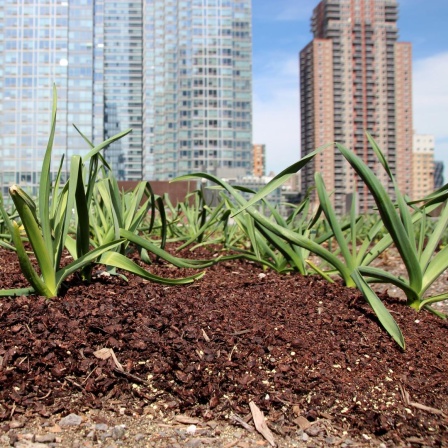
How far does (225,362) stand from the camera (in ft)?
3.82

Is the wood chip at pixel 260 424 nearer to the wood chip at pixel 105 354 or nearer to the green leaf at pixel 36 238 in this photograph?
the wood chip at pixel 105 354

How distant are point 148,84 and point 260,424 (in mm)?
82956

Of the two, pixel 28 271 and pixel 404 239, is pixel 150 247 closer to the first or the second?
pixel 28 271

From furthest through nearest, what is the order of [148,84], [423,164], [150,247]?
[423,164], [148,84], [150,247]

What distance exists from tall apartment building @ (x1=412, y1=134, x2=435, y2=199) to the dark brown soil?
87.6m

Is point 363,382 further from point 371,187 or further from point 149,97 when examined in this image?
point 149,97

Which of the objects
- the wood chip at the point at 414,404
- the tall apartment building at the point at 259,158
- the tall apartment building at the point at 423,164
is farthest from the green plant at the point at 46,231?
the tall apartment building at the point at 259,158

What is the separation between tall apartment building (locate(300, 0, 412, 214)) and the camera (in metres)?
72.1

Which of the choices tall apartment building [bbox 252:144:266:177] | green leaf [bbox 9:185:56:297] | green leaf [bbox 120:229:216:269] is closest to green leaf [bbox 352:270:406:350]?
green leaf [bbox 120:229:216:269]

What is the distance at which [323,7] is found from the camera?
8269 centimetres

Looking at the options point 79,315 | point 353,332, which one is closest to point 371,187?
point 353,332

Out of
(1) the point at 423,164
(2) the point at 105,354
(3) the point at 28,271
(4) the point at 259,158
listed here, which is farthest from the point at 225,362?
(4) the point at 259,158

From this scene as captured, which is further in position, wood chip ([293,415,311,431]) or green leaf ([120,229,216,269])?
green leaf ([120,229,216,269])

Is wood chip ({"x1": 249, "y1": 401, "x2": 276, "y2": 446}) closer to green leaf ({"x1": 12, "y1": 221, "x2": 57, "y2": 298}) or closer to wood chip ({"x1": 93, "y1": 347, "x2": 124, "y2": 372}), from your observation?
wood chip ({"x1": 93, "y1": 347, "x2": 124, "y2": 372})
